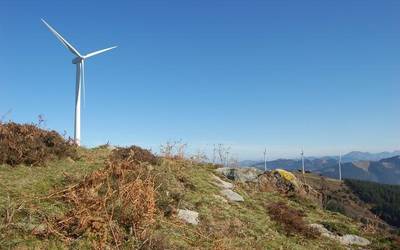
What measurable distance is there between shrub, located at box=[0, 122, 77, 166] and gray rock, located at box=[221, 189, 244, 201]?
5.80 m

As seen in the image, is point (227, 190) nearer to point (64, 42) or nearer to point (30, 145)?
point (30, 145)

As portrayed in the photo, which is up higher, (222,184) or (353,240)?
(222,184)

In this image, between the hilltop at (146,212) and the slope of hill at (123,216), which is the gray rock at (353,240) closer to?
the hilltop at (146,212)

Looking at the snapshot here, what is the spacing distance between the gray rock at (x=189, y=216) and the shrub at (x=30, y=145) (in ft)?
15.0

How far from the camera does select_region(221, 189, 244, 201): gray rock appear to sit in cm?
1750

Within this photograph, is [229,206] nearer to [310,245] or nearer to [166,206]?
[310,245]

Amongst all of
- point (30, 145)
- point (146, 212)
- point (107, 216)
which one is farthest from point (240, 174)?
point (107, 216)

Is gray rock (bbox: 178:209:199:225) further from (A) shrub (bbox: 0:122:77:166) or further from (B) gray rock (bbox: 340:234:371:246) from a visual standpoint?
(B) gray rock (bbox: 340:234:371:246)

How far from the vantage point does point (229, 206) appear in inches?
619

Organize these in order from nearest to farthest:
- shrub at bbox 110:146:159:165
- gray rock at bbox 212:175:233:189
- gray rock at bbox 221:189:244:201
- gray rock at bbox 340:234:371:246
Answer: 1. gray rock at bbox 340:234:371:246
2. gray rock at bbox 221:189:244:201
3. shrub at bbox 110:146:159:165
4. gray rock at bbox 212:175:233:189

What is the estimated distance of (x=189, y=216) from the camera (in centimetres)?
1266

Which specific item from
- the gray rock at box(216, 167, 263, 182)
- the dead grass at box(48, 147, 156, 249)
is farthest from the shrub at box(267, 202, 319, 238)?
the dead grass at box(48, 147, 156, 249)

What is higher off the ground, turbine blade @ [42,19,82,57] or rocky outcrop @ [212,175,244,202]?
turbine blade @ [42,19,82,57]

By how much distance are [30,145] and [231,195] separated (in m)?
7.85
